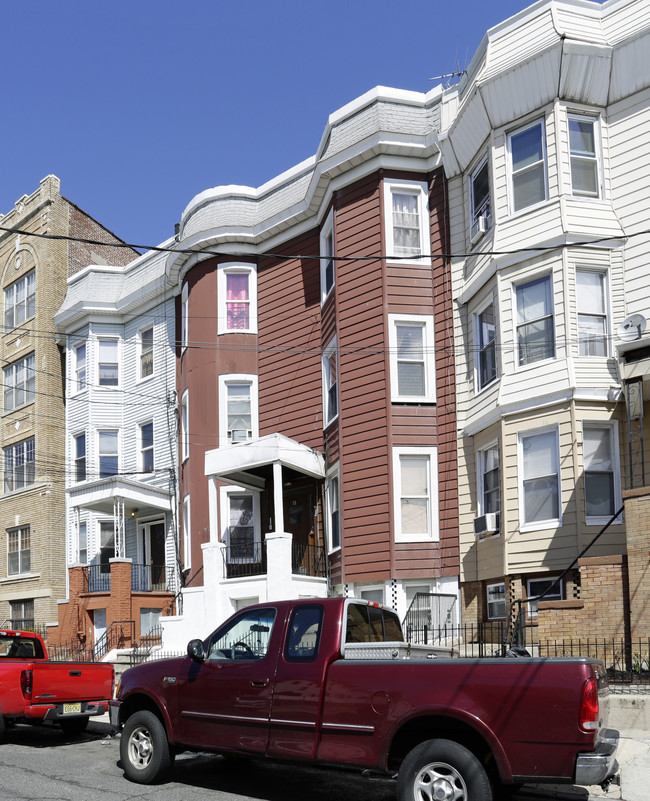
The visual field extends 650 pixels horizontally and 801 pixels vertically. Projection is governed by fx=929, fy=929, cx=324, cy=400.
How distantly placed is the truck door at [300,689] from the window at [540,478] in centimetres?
832

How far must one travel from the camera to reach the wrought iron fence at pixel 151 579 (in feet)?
84.1

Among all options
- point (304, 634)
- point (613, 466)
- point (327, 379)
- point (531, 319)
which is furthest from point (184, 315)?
point (304, 634)

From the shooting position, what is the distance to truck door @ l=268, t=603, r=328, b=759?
27.9ft

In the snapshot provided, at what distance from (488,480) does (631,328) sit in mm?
4321

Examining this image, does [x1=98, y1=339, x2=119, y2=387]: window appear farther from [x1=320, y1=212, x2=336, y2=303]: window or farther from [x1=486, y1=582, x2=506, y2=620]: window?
[x1=486, y1=582, x2=506, y2=620]: window

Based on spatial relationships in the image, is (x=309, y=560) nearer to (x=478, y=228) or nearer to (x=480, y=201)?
(x=478, y=228)

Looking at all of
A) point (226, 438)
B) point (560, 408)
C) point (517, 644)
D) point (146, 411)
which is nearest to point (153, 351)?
point (146, 411)

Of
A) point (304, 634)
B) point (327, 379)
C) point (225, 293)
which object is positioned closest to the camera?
point (304, 634)

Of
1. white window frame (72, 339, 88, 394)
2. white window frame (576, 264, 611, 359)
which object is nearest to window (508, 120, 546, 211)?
white window frame (576, 264, 611, 359)

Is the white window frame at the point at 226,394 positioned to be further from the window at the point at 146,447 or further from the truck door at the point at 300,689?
the truck door at the point at 300,689

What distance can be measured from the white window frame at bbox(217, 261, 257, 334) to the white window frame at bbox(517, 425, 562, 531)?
940 centimetres

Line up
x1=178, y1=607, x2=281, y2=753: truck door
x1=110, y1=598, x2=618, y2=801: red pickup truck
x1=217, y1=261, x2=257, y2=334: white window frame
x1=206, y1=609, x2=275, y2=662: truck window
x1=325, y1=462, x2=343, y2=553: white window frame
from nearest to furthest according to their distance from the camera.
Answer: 1. x1=110, y1=598, x2=618, y2=801: red pickup truck
2. x1=178, y1=607, x2=281, y2=753: truck door
3. x1=206, y1=609, x2=275, y2=662: truck window
4. x1=325, y1=462, x2=343, y2=553: white window frame
5. x1=217, y1=261, x2=257, y2=334: white window frame

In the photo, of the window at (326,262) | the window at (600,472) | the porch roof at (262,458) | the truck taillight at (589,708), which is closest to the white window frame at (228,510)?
the porch roof at (262,458)

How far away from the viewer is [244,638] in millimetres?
9461
